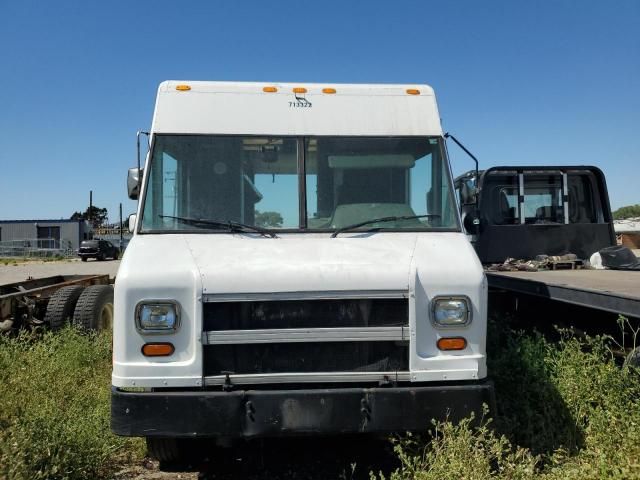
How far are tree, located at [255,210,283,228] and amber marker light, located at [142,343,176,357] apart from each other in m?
1.32

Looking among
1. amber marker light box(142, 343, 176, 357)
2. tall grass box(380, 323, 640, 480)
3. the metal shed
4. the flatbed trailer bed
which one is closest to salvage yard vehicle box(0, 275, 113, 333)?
amber marker light box(142, 343, 176, 357)

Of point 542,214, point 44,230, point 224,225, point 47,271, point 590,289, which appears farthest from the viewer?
point 44,230

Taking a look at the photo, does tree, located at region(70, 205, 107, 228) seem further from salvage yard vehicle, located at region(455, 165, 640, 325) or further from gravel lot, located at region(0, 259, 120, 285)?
salvage yard vehicle, located at region(455, 165, 640, 325)

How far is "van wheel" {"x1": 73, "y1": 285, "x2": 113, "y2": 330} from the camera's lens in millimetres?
7543

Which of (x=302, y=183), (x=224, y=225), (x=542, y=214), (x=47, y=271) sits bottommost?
(x=47, y=271)

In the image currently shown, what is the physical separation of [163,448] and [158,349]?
3.19ft

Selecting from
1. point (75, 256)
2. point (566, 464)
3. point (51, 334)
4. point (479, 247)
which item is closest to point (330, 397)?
point (566, 464)

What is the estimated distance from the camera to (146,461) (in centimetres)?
450

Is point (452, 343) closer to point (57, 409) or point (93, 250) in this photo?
point (57, 409)

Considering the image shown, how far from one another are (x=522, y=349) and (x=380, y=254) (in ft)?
6.95

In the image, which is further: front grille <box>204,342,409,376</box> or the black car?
the black car

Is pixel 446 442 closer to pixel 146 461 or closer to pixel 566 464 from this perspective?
pixel 566 464

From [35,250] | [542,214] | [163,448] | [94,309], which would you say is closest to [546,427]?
[163,448]

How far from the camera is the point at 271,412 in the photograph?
3541 mm
